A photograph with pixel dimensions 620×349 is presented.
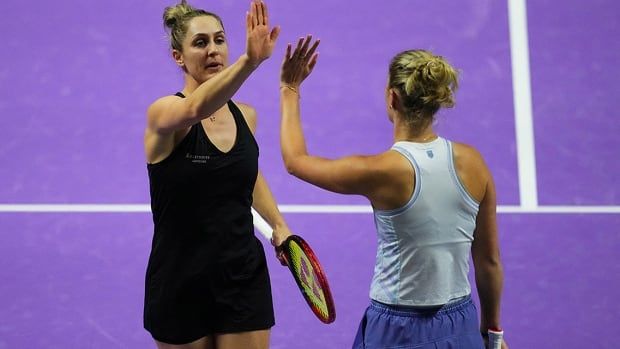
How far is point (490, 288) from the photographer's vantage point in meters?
3.61

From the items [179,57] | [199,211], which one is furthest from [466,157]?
[179,57]

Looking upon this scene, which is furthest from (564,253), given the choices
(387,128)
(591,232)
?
(387,128)

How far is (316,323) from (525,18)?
3148 mm

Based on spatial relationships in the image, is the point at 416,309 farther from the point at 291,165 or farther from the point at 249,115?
the point at 249,115

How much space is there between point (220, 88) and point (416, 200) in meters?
0.74

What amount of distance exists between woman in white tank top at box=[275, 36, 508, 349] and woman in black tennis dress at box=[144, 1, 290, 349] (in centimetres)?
46

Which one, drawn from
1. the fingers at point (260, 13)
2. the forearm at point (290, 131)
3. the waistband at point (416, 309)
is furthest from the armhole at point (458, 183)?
the fingers at point (260, 13)

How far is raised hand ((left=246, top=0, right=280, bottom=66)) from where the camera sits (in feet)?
11.0

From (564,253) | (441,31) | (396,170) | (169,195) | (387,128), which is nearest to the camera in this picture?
(396,170)

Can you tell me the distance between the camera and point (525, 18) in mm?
7586

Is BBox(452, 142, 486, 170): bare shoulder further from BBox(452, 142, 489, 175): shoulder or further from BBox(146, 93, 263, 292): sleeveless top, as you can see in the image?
BBox(146, 93, 263, 292): sleeveless top

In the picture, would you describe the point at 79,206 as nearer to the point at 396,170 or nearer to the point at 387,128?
the point at 387,128

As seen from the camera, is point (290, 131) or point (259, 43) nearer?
point (259, 43)

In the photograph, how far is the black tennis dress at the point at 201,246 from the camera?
3793 mm
